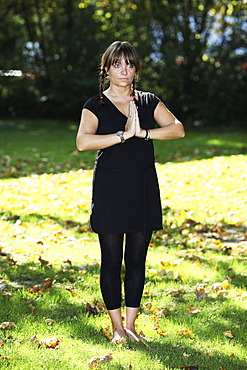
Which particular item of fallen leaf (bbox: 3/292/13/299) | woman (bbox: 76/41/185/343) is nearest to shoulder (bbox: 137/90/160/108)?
woman (bbox: 76/41/185/343)

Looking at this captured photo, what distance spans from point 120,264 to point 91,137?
0.87 metres

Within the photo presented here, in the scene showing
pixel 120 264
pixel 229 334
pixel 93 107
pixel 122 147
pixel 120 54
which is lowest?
pixel 229 334

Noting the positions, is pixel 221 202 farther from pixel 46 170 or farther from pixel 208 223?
pixel 46 170

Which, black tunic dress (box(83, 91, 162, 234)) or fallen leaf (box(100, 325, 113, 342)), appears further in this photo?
fallen leaf (box(100, 325, 113, 342))

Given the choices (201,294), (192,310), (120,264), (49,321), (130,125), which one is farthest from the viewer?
(201,294)

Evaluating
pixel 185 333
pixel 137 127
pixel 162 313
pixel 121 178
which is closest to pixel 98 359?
pixel 185 333

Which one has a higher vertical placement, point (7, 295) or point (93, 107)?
point (93, 107)

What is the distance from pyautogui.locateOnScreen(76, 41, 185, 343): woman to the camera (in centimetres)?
371

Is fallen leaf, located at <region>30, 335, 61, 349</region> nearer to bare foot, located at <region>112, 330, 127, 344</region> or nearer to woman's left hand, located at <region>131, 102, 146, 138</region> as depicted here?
bare foot, located at <region>112, 330, 127, 344</region>

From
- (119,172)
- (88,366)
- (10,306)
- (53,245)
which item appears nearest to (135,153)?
(119,172)

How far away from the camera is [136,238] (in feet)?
12.8

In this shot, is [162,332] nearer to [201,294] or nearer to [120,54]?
[201,294]

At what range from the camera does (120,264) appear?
3.98 metres

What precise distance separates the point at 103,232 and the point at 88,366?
2.64ft
